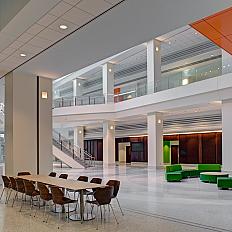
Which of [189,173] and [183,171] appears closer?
[183,171]

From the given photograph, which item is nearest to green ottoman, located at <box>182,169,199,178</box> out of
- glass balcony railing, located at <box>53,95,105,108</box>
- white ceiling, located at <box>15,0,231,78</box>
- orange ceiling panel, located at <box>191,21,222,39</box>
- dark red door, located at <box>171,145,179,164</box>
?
white ceiling, located at <box>15,0,231,78</box>

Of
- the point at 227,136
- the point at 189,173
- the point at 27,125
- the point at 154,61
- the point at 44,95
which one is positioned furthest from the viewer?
the point at 154,61

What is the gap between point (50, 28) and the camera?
6.58 m

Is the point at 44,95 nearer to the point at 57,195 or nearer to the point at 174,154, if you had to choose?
the point at 57,195

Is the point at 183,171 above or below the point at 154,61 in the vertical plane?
below

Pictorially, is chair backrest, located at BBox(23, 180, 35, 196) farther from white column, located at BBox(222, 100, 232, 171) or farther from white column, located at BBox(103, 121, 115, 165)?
white column, located at BBox(103, 121, 115, 165)

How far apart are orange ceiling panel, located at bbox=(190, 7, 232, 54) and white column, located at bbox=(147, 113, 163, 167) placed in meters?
12.3

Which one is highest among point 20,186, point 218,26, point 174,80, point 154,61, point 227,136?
point 154,61

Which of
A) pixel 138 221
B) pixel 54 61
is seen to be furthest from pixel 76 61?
pixel 138 221

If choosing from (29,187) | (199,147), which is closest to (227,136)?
(199,147)

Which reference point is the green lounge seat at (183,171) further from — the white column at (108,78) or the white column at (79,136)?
the white column at (79,136)

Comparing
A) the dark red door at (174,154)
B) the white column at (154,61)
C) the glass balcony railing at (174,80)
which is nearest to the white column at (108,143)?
the glass balcony railing at (174,80)

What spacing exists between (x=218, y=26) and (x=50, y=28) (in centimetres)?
373

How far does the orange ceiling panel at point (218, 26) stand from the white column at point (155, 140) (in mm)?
12349
